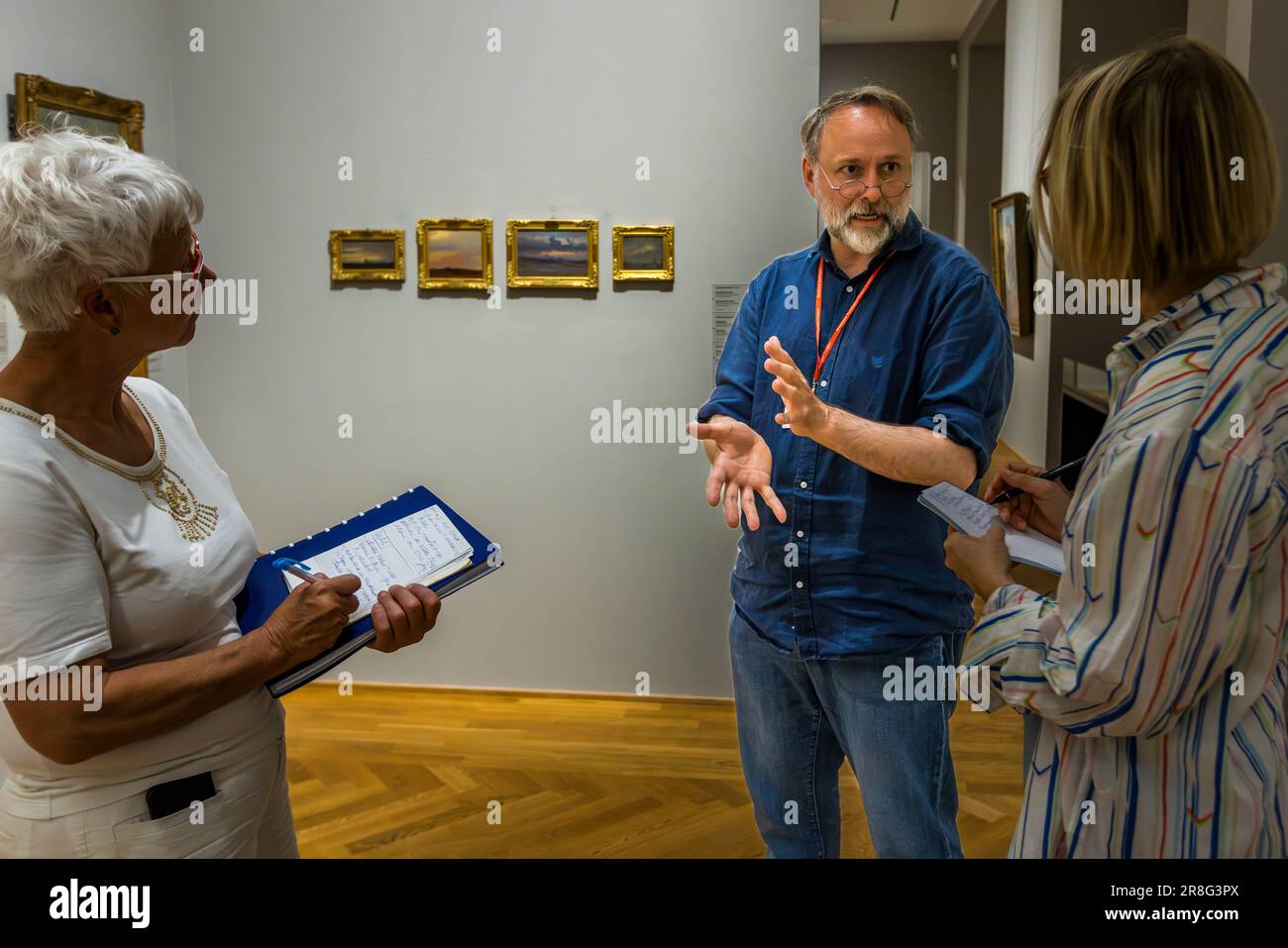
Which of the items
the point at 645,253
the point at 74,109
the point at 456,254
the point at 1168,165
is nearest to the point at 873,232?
the point at 1168,165

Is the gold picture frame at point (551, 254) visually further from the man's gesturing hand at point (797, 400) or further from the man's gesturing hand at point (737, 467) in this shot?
the man's gesturing hand at point (797, 400)

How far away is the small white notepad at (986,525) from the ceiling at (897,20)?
785cm

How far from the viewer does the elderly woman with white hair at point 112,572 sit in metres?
1.43

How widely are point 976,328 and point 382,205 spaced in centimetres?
322

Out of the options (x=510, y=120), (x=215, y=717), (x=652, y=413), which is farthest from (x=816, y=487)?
(x=510, y=120)

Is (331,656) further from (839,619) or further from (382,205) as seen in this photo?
(382,205)

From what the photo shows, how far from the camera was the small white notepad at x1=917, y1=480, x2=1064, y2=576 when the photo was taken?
1464 millimetres

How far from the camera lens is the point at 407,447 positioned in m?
4.70

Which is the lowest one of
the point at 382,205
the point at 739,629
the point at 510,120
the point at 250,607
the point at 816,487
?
the point at 739,629

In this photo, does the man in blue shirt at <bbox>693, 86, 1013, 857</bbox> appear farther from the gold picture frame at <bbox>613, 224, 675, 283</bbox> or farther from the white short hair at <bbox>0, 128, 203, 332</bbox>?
the gold picture frame at <bbox>613, 224, 675, 283</bbox>

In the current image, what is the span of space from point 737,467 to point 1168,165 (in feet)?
3.59

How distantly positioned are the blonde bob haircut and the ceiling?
797cm

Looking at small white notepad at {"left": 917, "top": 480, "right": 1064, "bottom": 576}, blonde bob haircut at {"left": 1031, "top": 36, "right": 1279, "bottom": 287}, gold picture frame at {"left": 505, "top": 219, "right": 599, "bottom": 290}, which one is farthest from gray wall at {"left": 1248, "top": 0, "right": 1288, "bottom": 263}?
gold picture frame at {"left": 505, "top": 219, "right": 599, "bottom": 290}

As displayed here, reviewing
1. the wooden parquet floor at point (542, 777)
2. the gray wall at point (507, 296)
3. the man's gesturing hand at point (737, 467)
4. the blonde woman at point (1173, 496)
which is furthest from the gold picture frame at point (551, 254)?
the blonde woman at point (1173, 496)
